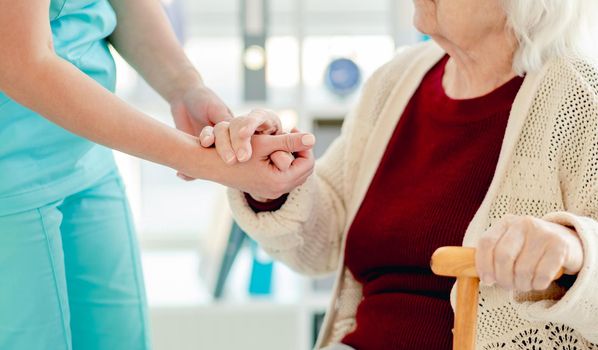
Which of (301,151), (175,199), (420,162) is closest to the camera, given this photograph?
(301,151)

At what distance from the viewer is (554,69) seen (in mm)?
1514

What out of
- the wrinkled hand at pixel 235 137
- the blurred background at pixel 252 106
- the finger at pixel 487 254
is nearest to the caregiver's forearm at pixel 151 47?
the wrinkled hand at pixel 235 137

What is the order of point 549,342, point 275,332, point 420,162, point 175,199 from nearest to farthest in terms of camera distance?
point 549,342 → point 420,162 → point 275,332 → point 175,199

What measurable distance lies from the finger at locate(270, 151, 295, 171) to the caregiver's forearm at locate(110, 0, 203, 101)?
0.89ft

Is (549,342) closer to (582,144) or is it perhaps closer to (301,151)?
(582,144)

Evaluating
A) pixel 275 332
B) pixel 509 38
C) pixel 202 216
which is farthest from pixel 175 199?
pixel 509 38

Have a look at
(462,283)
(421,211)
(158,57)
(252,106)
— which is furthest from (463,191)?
(252,106)

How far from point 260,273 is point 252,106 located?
1.66 ft

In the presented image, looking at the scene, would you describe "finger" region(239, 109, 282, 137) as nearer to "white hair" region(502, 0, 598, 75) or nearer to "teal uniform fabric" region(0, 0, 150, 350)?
"teal uniform fabric" region(0, 0, 150, 350)

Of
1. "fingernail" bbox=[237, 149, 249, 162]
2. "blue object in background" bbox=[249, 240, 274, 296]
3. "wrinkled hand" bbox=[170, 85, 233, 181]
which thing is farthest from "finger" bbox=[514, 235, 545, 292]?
"blue object in background" bbox=[249, 240, 274, 296]

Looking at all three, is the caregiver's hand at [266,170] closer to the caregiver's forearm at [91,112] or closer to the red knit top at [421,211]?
the caregiver's forearm at [91,112]

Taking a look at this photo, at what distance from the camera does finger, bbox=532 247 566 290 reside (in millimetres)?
1180

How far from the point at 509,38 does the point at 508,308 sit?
456 millimetres

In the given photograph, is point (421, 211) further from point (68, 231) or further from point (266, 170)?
point (68, 231)
